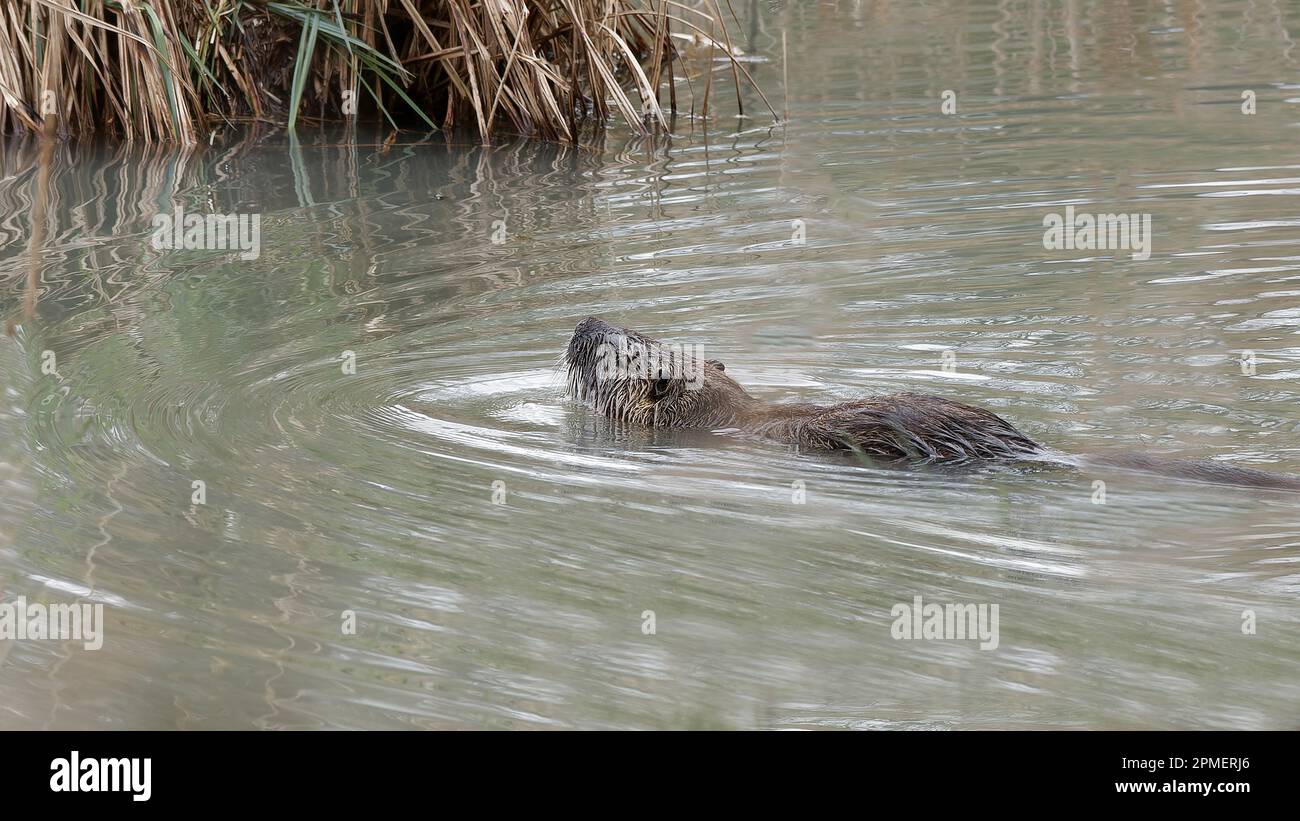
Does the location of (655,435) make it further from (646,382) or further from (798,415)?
(798,415)

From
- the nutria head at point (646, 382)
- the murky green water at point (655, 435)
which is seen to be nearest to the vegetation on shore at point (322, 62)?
the murky green water at point (655, 435)

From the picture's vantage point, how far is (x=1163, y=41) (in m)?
12.6

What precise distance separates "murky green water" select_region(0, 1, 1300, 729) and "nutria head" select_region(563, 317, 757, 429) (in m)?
0.12

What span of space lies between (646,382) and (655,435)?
0.22 meters

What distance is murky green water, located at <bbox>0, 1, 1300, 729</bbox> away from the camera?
3445 mm

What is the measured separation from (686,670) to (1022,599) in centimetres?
96

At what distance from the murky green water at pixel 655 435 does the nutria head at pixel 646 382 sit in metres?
0.12

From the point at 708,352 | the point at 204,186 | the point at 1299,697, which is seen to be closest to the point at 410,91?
the point at 204,186

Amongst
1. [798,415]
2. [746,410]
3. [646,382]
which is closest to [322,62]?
[646,382]

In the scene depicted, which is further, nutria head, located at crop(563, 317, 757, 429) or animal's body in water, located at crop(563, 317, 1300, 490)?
nutria head, located at crop(563, 317, 757, 429)

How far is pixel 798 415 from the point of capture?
5371mm

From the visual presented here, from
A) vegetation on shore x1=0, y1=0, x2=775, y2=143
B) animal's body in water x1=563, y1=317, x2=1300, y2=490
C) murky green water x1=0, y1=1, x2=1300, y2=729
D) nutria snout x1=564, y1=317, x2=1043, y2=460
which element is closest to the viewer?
murky green water x1=0, y1=1, x2=1300, y2=729

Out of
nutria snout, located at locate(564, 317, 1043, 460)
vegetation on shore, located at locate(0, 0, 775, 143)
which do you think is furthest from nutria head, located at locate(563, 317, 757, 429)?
vegetation on shore, located at locate(0, 0, 775, 143)

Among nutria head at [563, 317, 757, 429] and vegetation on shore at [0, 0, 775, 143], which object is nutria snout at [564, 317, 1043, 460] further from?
vegetation on shore at [0, 0, 775, 143]
